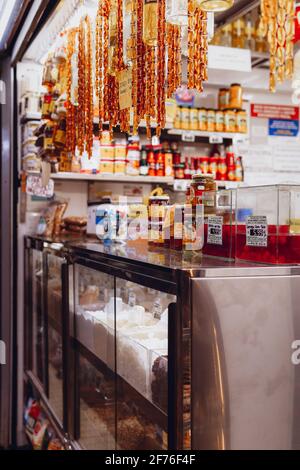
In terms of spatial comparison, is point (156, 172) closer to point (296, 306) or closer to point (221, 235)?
point (221, 235)

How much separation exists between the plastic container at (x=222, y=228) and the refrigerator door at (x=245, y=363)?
0.37 meters

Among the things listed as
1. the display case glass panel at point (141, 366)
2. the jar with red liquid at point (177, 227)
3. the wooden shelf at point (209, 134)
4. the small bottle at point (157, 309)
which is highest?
the wooden shelf at point (209, 134)

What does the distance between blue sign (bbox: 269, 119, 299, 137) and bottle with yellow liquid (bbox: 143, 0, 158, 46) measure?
131 inches

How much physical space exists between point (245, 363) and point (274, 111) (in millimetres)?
4063

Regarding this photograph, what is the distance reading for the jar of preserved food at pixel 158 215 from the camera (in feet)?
7.12

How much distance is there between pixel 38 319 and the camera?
374 centimetres

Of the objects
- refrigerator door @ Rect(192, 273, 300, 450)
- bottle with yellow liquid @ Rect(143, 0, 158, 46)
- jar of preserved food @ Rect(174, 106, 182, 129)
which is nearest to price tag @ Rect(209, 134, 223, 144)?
jar of preserved food @ Rect(174, 106, 182, 129)

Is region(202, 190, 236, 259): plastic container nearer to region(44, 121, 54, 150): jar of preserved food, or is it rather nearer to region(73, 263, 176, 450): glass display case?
region(73, 263, 176, 450): glass display case

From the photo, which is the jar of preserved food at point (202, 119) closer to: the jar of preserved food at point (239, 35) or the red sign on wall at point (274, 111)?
the red sign on wall at point (274, 111)

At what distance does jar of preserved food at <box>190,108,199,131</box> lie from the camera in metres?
4.28

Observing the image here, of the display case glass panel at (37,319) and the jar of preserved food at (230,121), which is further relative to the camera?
the jar of preserved food at (230,121)

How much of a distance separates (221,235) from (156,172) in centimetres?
245

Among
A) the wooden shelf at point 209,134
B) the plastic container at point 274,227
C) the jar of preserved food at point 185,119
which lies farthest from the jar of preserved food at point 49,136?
the plastic container at point 274,227
